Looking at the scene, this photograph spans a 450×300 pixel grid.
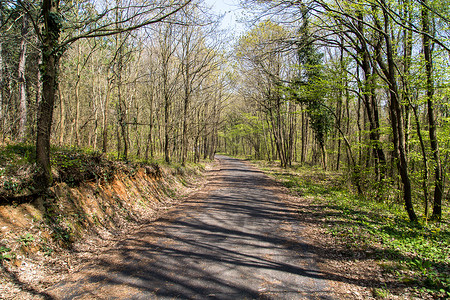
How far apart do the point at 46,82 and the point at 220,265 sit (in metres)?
5.46

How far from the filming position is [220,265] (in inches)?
174

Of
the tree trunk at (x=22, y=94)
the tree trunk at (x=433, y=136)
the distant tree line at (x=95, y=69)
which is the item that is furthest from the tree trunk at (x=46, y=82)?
the tree trunk at (x=433, y=136)

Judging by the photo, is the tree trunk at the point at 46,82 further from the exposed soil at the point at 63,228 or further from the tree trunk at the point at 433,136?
the tree trunk at the point at 433,136

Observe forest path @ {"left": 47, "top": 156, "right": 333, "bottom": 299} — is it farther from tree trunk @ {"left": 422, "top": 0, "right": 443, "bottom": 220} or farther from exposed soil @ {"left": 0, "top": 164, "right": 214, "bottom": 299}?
tree trunk @ {"left": 422, "top": 0, "right": 443, "bottom": 220}

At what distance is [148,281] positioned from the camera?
394 cm

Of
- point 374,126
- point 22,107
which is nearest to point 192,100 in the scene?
point 22,107

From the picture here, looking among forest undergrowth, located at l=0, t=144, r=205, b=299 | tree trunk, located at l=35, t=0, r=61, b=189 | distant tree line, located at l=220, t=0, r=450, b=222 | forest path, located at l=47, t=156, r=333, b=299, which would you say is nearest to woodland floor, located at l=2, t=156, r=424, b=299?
forest path, located at l=47, t=156, r=333, b=299

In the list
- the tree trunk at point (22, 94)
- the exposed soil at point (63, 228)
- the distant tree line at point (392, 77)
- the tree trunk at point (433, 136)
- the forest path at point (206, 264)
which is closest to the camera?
the forest path at point (206, 264)

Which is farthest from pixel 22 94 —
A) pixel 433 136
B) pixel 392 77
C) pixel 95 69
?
pixel 433 136

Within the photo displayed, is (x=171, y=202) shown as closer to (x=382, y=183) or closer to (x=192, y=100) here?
(x=382, y=183)

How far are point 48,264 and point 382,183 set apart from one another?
11.7 meters

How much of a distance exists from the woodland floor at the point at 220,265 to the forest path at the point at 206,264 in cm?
2

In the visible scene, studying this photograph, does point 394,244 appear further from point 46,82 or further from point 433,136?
point 46,82

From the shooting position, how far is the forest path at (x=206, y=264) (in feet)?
12.0
